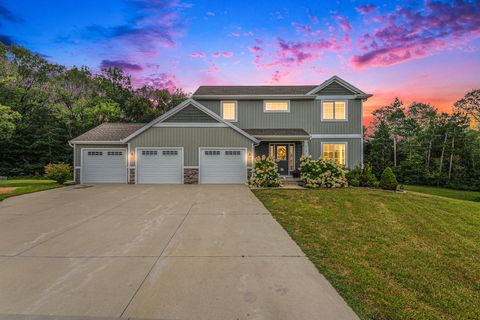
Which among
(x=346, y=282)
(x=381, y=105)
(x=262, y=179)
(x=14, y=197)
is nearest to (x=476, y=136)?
(x=381, y=105)

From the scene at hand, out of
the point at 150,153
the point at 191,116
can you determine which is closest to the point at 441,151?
the point at 191,116

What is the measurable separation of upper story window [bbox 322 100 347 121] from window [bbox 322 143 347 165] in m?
1.88

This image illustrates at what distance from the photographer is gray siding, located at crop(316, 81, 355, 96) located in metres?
15.1

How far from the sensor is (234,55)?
16359mm

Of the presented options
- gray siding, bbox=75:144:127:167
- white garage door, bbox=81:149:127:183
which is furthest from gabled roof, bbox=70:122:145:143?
white garage door, bbox=81:149:127:183

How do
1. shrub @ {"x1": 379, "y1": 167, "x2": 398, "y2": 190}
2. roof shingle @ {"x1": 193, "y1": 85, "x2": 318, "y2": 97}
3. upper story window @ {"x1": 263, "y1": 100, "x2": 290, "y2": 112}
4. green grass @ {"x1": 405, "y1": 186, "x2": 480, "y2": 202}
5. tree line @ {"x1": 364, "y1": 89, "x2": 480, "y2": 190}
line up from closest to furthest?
1. shrub @ {"x1": 379, "y1": 167, "x2": 398, "y2": 190}
2. green grass @ {"x1": 405, "y1": 186, "x2": 480, "y2": 202}
3. upper story window @ {"x1": 263, "y1": 100, "x2": 290, "y2": 112}
4. roof shingle @ {"x1": 193, "y1": 85, "x2": 318, "y2": 97}
5. tree line @ {"x1": 364, "y1": 89, "x2": 480, "y2": 190}

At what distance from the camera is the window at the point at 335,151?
15155mm

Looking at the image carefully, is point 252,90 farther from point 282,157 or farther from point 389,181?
point 389,181

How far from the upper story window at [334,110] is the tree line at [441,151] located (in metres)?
9.60

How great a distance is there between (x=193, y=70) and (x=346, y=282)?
65.8 feet

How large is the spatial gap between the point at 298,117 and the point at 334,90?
307 centimetres

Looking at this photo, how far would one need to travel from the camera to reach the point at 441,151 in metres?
21.2

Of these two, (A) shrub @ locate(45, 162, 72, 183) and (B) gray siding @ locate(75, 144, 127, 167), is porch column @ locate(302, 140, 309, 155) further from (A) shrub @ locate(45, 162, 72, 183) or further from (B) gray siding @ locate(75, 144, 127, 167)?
(A) shrub @ locate(45, 162, 72, 183)

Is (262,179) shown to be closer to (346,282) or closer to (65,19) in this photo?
(346,282)
